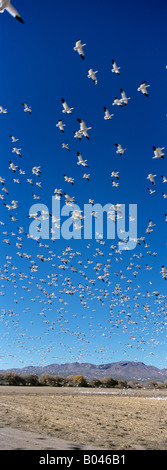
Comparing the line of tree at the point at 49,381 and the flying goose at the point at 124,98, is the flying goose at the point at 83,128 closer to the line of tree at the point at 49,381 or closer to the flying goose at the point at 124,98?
the flying goose at the point at 124,98

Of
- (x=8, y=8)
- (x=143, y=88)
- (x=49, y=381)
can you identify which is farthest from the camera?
(x=49, y=381)

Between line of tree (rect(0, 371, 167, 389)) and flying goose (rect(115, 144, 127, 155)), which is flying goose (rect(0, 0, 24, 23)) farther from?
line of tree (rect(0, 371, 167, 389))

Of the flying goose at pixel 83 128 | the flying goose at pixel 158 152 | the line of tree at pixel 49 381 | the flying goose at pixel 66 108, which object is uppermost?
the flying goose at pixel 66 108

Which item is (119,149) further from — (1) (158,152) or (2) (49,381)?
(2) (49,381)

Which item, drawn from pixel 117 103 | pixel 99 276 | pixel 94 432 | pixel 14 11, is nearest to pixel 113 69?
pixel 117 103

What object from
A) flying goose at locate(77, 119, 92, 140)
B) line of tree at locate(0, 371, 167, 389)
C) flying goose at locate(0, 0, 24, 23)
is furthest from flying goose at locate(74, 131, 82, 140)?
line of tree at locate(0, 371, 167, 389)

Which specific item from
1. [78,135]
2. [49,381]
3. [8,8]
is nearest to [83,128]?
[78,135]

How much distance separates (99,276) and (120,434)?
31414 millimetres


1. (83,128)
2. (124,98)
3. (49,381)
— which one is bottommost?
(49,381)

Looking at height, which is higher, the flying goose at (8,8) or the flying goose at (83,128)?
the flying goose at (83,128)

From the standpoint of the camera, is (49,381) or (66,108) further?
(49,381)

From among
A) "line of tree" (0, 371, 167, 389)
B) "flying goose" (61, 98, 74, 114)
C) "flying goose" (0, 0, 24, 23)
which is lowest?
"line of tree" (0, 371, 167, 389)

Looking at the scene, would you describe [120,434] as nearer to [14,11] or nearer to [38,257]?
[14,11]

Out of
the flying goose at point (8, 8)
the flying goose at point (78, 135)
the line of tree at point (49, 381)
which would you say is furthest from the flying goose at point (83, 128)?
the line of tree at point (49, 381)
